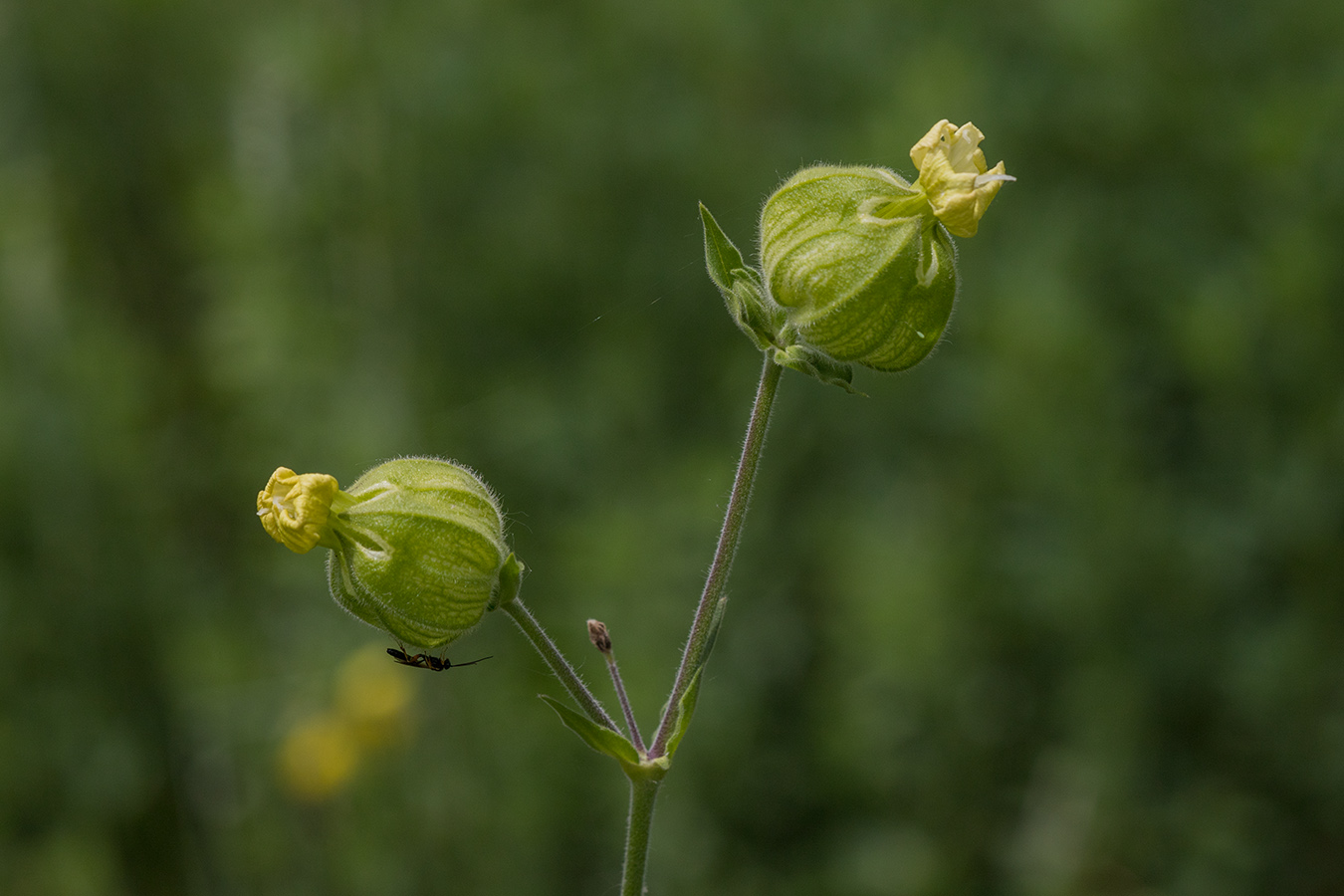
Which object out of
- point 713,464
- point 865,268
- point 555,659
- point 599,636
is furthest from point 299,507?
point 713,464

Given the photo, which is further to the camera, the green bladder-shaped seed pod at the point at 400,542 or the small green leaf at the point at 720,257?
the small green leaf at the point at 720,257

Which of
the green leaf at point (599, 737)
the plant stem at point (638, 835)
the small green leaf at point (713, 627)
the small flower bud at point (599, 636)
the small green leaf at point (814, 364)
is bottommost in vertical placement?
the plant stem at point (638, 835)

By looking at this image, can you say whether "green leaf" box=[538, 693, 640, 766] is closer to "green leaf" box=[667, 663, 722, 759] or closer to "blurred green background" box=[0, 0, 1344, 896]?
"green leaf" box=[667, 663, 722, 759]

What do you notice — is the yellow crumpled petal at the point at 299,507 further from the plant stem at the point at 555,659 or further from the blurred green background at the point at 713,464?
the blurred green background at the point at 713,464

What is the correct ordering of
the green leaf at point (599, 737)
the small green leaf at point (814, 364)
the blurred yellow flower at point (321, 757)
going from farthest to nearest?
the blurred yellow flower at point (321, 757)
the small green leaf at point (814, 364)
the green leaf at point (599, 737)

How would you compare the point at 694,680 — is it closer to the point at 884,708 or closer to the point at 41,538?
the point at 884,708

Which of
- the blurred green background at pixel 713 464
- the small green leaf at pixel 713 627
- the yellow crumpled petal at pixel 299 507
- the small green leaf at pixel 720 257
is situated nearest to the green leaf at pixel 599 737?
the small green leaf at pixel 713 627

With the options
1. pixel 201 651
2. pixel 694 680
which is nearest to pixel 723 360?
pixel 201 651
